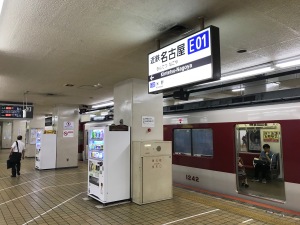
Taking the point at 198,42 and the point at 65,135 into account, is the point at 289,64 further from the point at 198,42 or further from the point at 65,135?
the point at 65,135

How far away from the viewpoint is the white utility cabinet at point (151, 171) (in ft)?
20.2

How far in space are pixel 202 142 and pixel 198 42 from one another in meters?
5.39

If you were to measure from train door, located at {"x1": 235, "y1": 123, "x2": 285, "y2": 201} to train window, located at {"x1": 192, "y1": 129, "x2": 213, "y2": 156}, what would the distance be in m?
1.07

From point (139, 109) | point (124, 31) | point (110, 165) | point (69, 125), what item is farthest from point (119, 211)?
point (69, 125)

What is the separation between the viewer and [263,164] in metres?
9.32

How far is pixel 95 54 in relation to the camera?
5.09 m

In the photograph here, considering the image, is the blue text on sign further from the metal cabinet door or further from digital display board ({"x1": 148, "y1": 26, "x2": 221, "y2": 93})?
the metal cabinet door

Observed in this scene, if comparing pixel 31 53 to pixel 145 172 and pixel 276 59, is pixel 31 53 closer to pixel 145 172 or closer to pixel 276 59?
pixel 145 172

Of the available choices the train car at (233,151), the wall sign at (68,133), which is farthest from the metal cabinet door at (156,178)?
the wall sign at (68,133)

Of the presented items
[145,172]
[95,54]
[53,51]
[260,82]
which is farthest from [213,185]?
[53,51]

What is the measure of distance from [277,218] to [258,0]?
421cm

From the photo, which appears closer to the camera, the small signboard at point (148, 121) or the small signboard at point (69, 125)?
the small signboard at point (148, 121)

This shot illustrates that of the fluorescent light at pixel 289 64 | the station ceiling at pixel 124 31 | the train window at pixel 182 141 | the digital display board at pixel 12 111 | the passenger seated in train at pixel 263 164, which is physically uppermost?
the station ceiling at pixel 124 31

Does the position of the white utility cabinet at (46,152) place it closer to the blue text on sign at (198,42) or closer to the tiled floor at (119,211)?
the tiled floor at (119,211)
